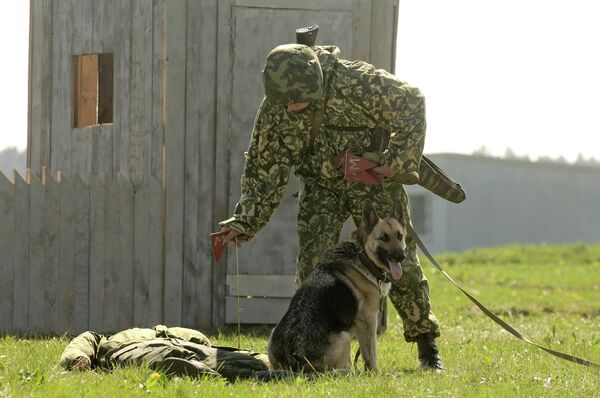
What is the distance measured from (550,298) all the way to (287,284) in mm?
6266

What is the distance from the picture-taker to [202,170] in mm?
9695

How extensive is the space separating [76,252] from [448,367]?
409 cm

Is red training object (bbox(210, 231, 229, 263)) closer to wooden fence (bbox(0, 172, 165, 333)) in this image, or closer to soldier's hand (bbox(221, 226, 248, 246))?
soldier's hand (bbox(221, 226, 248, 246))

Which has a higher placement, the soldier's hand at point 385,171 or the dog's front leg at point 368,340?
the soldier's hand at point 385,171

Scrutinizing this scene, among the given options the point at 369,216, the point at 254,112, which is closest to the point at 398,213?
the point at 369,216

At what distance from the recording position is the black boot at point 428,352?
6.68m

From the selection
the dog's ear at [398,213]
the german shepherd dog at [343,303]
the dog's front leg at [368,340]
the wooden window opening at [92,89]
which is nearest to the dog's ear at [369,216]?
the german shepherd dog at [343,303]

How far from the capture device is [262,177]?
21.2ft

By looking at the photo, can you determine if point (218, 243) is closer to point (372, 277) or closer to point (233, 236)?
point (233, 236)

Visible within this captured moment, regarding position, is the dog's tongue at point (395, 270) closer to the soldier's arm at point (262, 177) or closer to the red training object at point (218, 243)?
the soldier's arm at point (262, 177)

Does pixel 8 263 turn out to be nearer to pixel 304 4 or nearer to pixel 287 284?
pixel 287 284

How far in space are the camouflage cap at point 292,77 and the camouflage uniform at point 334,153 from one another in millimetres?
54

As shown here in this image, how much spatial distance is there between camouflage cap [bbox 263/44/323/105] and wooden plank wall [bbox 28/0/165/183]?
12.4 ft

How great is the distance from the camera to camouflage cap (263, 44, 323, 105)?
19.6 ft
